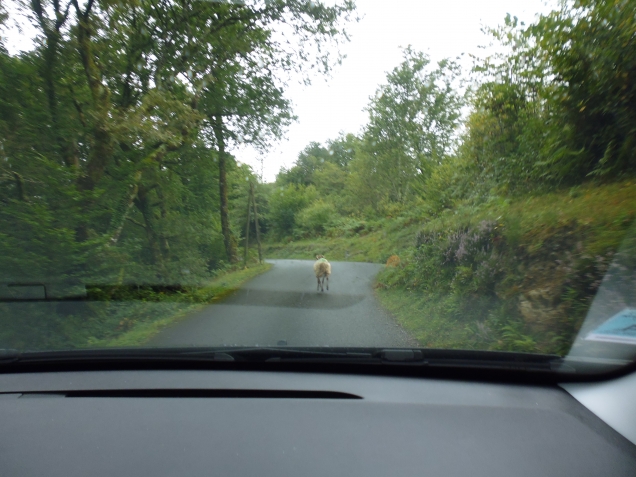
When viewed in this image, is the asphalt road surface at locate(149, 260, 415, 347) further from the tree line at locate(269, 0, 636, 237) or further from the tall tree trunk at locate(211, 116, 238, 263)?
the tall tree trunk at locate(211, 116, 238, 263)

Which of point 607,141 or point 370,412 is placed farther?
point 607,141

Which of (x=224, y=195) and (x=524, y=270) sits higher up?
(x=224, y=195)

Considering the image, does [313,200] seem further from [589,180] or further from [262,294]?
[589,180]

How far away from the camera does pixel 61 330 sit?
327 inches

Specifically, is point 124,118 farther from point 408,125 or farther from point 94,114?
point 408,125

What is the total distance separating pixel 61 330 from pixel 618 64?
32.3ft

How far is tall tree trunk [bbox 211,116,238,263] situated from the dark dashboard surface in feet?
43.9

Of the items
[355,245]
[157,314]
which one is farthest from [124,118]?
[355,245]

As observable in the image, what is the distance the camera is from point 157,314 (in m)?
10.6

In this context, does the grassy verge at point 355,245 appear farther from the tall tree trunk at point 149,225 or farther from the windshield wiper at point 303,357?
the windshield wiper at point 303,357

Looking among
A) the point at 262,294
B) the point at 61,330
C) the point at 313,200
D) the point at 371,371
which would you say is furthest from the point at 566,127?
the point at 313,200

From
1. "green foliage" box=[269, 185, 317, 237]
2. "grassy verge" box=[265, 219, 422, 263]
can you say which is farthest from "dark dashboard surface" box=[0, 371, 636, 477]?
"green foliage" box=[269, 185, 317, 237]

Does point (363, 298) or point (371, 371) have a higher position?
point (371, 371)

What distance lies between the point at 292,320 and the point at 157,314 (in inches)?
137
